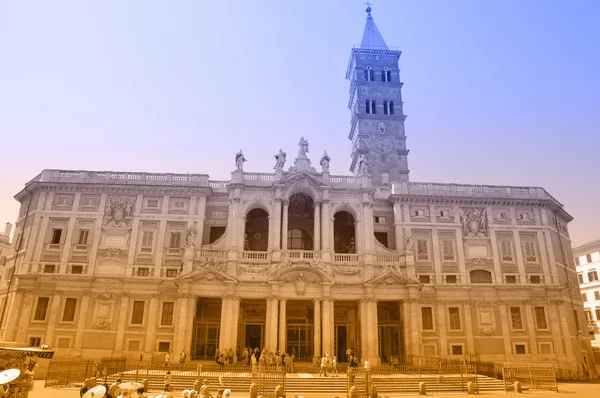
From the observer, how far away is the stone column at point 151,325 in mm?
35031

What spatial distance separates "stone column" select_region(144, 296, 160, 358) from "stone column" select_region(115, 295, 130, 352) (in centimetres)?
192

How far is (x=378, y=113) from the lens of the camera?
55344 mm

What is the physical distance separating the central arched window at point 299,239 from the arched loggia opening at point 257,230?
7.68 feet

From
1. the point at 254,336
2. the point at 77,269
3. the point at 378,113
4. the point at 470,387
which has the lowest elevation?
the point at 470,387

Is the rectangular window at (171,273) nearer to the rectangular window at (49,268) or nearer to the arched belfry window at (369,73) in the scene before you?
the rectangular window at (49,268)

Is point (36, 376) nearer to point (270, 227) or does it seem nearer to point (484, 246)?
point (270, 227)

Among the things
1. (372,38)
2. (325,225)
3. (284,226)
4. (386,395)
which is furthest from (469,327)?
(372,38)

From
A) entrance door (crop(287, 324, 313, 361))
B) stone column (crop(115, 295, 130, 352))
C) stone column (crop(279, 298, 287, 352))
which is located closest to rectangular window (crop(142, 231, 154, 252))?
stone column (crop(115, 295, 130, 352))

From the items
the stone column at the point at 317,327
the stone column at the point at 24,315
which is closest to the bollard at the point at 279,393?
the stone column at the point at 317,327

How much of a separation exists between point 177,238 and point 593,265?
5517 cm

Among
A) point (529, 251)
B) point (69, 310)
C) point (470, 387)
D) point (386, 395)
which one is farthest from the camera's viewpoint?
point (529, 251)

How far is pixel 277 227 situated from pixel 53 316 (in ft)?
65.8

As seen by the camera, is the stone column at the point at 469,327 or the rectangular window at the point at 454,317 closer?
the stone column at the point at 469,327

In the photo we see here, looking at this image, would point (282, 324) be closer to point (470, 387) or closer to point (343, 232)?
point (343, 232)
